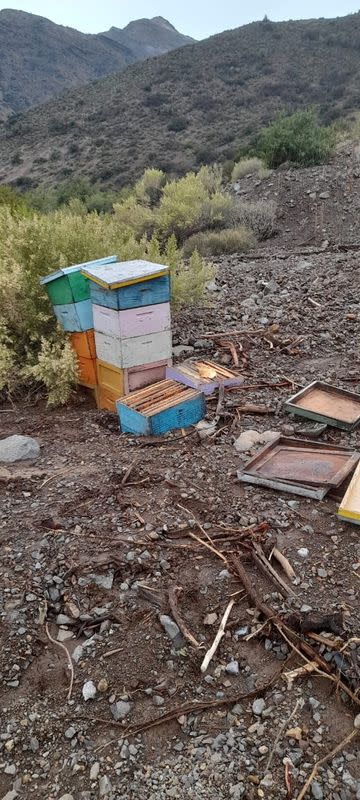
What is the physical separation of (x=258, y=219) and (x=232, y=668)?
38.2 feet

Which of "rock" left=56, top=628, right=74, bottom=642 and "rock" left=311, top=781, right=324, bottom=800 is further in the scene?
"rock" left=56, top=628, right=74, bottom=642

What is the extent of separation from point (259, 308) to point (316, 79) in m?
32.3

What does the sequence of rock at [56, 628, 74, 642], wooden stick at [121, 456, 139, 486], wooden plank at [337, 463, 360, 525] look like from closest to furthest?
1. rock at [56, 628, 74, 642]
2. wooden plank at [337, 463, 360, 525]
3. wooden stick at [121, 456, 139, 486]

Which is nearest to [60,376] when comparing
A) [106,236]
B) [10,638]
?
[106,236]

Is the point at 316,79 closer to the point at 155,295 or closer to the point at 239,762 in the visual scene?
the point at 155,295

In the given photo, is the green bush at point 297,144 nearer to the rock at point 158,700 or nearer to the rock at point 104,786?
the rock at point 158,700

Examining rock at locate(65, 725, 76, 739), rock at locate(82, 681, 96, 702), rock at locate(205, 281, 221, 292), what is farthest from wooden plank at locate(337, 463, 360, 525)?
rock at locate(205, 281, 221, 292)

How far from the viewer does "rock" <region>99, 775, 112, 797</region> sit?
199 centimetres

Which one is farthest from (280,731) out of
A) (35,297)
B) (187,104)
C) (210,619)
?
(187,104)

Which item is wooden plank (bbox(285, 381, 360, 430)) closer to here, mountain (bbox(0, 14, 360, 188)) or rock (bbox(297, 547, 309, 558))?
rock (bbox(297, 547, 309, 558))

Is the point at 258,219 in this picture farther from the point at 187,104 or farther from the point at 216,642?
the point at 187,104

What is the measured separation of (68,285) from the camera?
178 inches

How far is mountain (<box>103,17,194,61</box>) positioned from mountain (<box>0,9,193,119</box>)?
17.2 feet

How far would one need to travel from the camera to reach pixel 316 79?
33.3 metres
